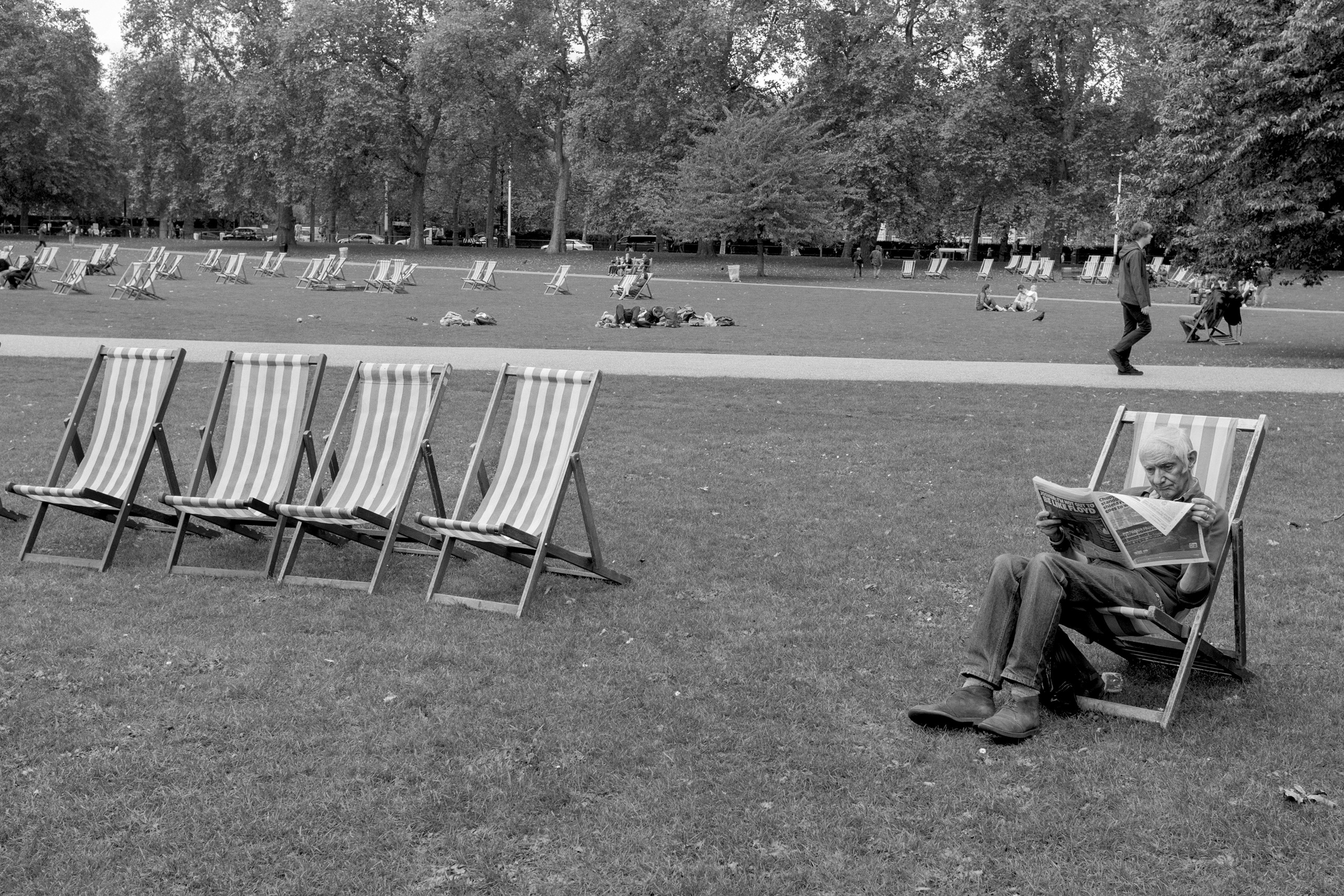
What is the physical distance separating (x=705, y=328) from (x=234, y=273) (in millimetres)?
16985

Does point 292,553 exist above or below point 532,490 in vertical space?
below

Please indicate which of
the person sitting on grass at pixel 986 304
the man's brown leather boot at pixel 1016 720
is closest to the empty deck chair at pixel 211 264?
the person sitting on grass at pixel 986 304

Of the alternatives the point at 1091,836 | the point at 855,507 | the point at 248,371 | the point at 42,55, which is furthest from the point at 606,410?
the point at 42,55

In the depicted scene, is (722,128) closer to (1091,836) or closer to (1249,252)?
(1249,252)

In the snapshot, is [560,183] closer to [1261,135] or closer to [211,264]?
[211,264]

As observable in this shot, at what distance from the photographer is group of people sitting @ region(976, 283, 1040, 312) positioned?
28.7 metres

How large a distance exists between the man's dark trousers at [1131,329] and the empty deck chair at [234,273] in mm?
24873

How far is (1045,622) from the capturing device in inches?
180

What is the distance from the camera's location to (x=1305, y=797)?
4000 mm

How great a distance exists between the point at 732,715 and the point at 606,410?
7.36 metres

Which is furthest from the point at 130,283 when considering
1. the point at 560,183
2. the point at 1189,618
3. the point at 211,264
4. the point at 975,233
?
the point at 975,233

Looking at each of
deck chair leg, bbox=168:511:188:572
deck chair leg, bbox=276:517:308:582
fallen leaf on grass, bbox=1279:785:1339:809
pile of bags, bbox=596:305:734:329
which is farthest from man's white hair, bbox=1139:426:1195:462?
pile of bags, bbox=596:305:734:329

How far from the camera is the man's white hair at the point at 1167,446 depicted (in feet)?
15.7

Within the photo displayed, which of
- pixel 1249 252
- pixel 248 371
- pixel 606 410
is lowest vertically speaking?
pixel 606 410
